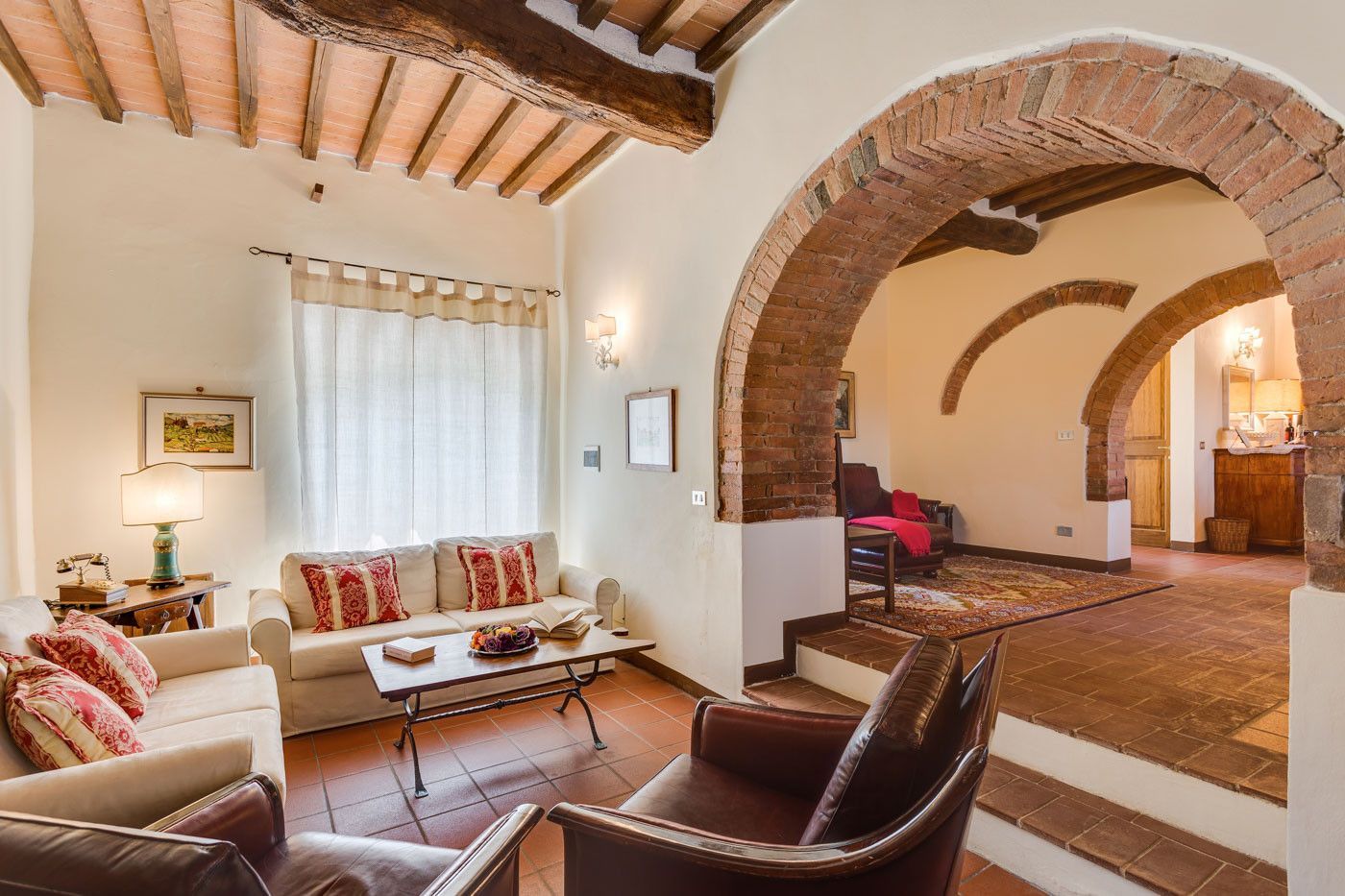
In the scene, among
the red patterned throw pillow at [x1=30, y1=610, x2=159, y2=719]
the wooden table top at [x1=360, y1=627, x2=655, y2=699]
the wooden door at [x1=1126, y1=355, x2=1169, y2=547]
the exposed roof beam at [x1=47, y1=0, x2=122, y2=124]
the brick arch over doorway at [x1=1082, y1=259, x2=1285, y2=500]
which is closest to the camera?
the red patterned throw pillow at [x1=30, y1=610, x2=159, y2=719]

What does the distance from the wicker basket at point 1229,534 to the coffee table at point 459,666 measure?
7027 mm

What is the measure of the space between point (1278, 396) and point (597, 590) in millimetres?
8423

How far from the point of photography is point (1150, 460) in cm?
777

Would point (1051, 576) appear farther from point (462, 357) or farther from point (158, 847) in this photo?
point (158, 847)

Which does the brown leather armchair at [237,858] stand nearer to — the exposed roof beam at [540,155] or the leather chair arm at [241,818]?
the leather chair arm at [241,818]

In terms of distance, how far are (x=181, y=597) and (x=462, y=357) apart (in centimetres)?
229

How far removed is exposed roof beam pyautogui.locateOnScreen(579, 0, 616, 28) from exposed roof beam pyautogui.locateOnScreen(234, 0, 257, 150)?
4.72 ft

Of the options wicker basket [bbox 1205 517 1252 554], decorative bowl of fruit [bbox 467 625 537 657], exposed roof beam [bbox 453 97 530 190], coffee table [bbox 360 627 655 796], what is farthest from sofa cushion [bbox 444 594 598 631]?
wicker basket [bbox 1205 517 1252 554]

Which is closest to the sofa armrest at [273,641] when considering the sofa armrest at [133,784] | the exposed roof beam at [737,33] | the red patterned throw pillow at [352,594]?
the red patterned throw pillow at [352,594]

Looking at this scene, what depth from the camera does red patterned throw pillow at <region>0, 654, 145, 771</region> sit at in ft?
6.09

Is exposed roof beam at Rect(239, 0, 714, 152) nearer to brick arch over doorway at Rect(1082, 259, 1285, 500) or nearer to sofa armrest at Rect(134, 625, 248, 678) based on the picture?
sofa armrest at Rect(134, 625, 248, 678)

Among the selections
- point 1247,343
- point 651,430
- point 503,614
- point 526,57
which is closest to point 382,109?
point 526,57

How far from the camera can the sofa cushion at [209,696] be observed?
102 inches

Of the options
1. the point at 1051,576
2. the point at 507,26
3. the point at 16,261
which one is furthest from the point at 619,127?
the point at 1051,576
